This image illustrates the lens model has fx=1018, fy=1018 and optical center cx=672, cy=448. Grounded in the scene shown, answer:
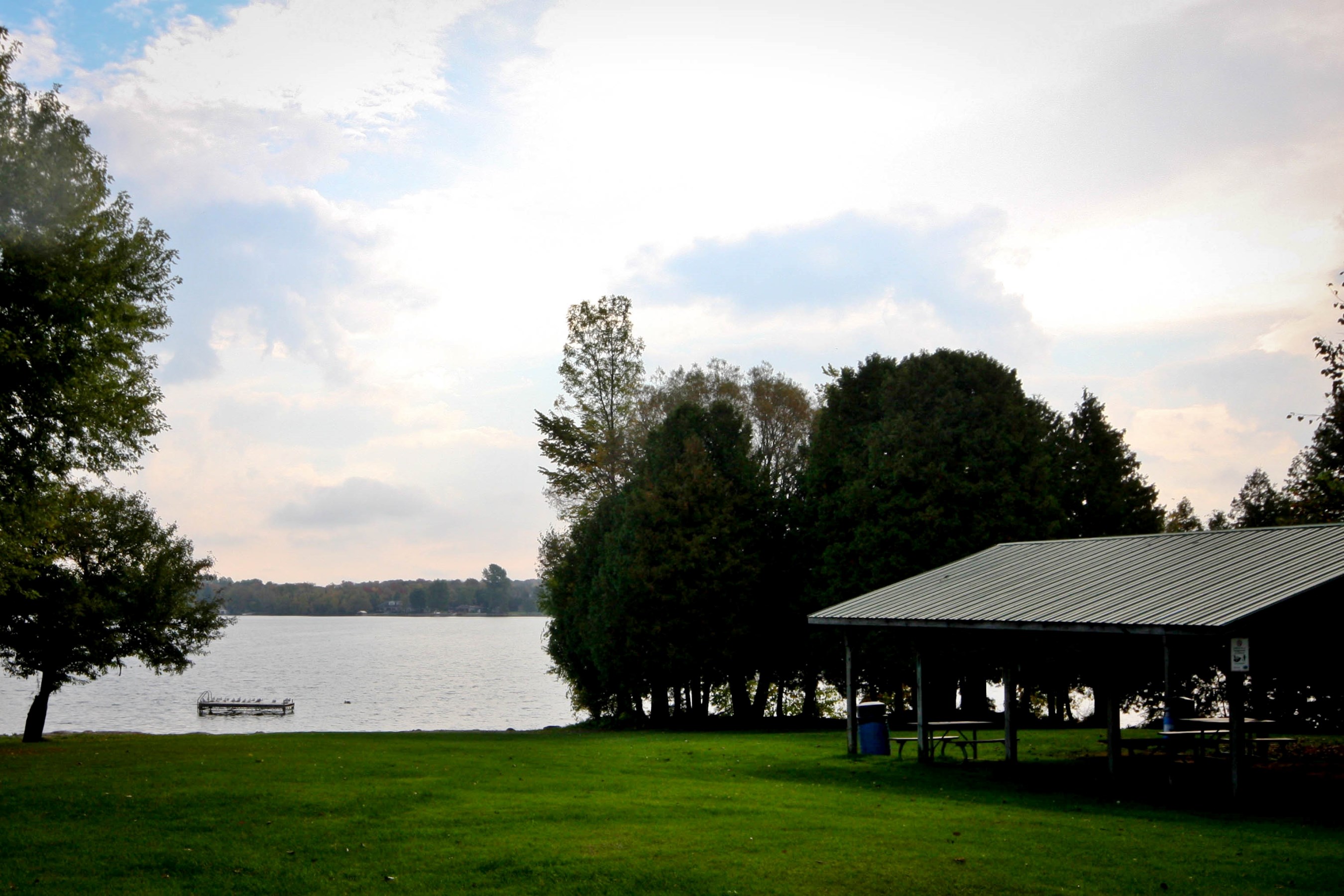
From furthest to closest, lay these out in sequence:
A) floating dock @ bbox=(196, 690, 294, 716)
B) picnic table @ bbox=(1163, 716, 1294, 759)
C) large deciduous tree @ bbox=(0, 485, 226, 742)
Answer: floating dock @ bbox=(196, 690, 294, 716) < large deciduous tree @ bbox=(0, 485, 226, 742) < picnic table @ bbox=(1163, 716, 1294, 759)

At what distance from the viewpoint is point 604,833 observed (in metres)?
11.0

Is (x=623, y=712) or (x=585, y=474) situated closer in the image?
(x=623, y=712)

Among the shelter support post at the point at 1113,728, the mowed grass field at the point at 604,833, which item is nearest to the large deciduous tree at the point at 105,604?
the mowed grass field at the point at 604,833

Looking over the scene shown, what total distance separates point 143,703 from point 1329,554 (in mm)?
71575

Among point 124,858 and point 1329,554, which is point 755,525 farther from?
point 124,858

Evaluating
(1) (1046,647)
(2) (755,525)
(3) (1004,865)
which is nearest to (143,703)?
(2) (755,525)

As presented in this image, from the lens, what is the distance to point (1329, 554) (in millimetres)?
15016

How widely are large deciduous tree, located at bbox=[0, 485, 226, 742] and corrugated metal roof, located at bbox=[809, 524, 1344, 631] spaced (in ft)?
73.6

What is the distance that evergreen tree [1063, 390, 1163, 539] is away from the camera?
3719 centimetres

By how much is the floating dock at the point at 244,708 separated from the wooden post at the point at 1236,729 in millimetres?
54433

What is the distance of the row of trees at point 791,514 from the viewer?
108 ft

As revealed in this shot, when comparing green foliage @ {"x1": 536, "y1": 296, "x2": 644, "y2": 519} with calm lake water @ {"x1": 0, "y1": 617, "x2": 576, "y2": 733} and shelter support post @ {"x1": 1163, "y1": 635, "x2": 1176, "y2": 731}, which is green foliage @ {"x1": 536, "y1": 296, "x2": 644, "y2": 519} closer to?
calm lake water @ {"x1": 0, "y1": 617, "x2": 576, "y2": 733}

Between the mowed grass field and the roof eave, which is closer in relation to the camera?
the mowed grass field

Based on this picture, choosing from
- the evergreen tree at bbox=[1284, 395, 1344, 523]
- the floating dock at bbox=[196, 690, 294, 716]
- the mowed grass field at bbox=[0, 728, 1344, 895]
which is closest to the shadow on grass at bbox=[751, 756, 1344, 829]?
the mowed grass field at bbox=[0, 728, 1344, 895]
